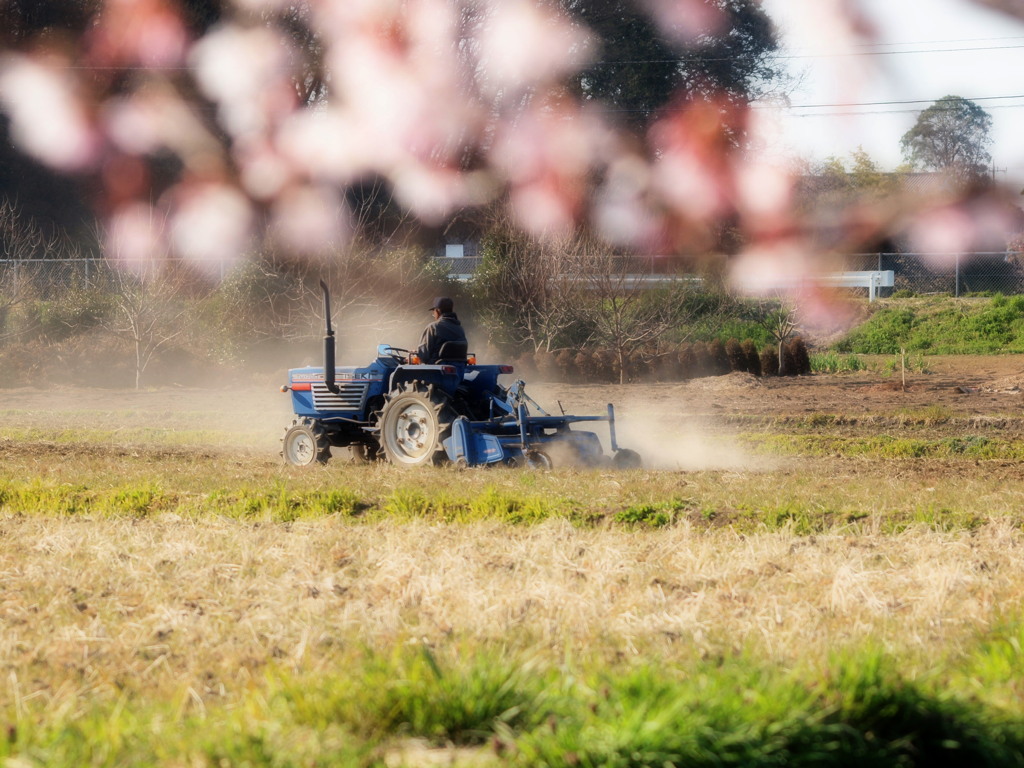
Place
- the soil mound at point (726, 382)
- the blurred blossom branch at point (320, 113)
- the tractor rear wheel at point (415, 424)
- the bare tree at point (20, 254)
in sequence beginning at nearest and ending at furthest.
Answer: the tractor rear wheel at point (415, 424), the blurred blossom branch at point (320, 113), the soil mound at point (726, 382), the bare tree at point (20, 254)

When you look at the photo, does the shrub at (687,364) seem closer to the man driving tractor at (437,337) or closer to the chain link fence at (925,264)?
the man driving tractor at (437,337)

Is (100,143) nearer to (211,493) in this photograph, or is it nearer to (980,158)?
(211,493)

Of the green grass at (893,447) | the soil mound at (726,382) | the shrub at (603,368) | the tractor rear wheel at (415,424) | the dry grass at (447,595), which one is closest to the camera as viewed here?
the dry grass at (447,595)

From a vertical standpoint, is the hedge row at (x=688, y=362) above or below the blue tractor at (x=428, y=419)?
above

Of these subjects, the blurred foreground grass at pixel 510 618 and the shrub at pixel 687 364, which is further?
the shrub at pixel 687 364

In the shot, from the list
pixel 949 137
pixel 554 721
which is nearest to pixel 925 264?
pixel 949 137

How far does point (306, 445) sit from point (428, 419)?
197 cm

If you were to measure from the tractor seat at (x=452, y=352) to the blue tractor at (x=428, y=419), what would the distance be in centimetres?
1

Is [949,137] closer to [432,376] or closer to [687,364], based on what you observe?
[432,376]

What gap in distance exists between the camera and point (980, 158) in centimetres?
332

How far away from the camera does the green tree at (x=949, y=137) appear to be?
3.52 metres

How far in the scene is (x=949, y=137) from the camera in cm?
385

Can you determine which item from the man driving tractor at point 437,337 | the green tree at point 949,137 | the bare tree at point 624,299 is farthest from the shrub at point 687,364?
the green tree at point 949,137

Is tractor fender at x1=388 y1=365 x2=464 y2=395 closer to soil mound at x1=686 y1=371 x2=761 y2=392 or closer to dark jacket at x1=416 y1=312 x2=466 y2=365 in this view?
dark jacket at x1=416 y1=312 x2=466 y2=365
